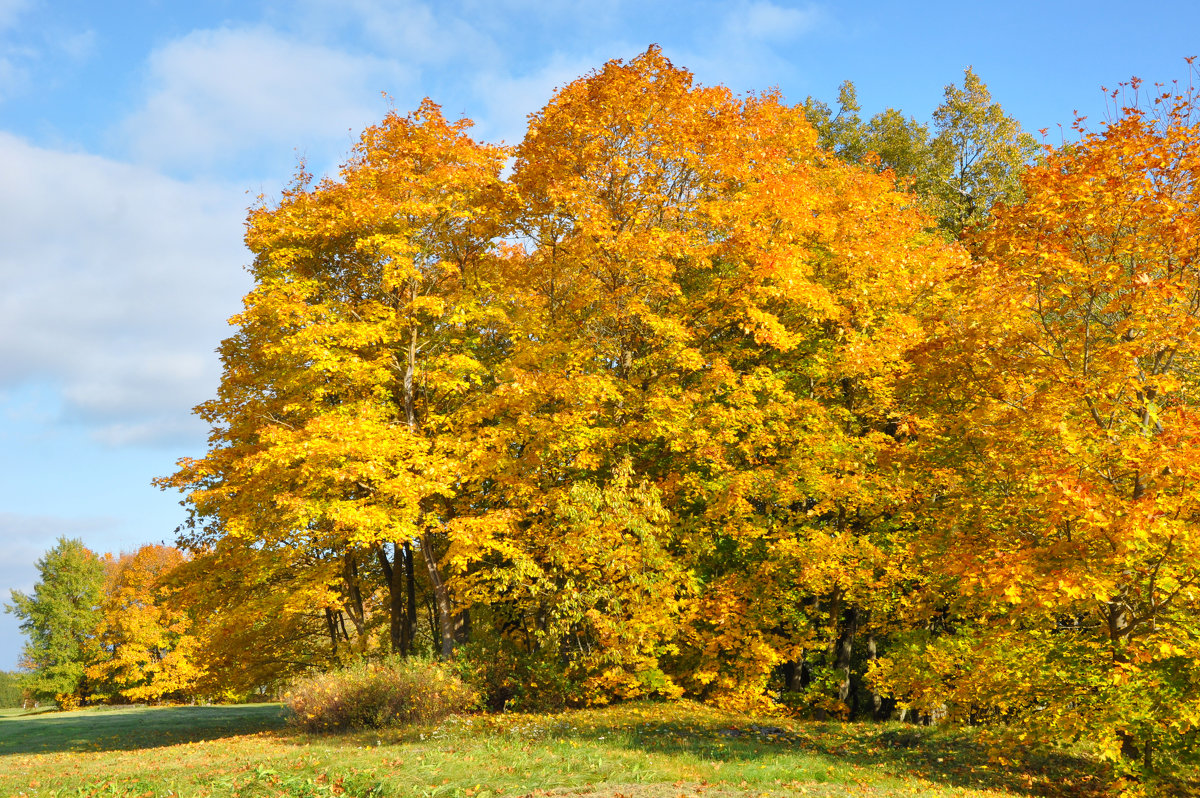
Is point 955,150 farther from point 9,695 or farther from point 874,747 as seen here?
point 9,695

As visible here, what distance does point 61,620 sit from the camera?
157 feet

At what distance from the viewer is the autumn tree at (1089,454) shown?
11227 millimetres

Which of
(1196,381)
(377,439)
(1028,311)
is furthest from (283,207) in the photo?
(1196,381)

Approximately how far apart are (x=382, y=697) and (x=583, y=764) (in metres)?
7.66

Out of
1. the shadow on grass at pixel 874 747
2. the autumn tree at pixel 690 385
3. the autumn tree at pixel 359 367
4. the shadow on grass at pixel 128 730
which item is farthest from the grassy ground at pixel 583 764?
the autumn tree at pixel 359 367

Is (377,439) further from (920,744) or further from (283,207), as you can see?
(920,744)

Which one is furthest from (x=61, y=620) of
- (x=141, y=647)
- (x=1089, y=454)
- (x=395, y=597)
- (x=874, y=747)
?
(x=1089, y=454)

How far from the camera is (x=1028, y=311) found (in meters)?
14.7

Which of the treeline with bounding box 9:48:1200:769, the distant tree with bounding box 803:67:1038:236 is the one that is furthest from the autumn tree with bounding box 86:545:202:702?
the distant tree with bounding box 803:67:1038:236

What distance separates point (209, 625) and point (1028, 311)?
21.6 meters

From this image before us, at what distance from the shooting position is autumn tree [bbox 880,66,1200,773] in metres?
11.2

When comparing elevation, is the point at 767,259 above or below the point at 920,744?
above

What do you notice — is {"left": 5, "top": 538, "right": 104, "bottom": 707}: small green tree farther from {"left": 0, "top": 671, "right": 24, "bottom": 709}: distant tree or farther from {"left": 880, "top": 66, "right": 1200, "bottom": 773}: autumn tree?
{"left": 880, "top": 66, "right": 1200, "bottom": 773}: autumn tree

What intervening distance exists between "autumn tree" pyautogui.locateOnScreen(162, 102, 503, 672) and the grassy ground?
183 inches
